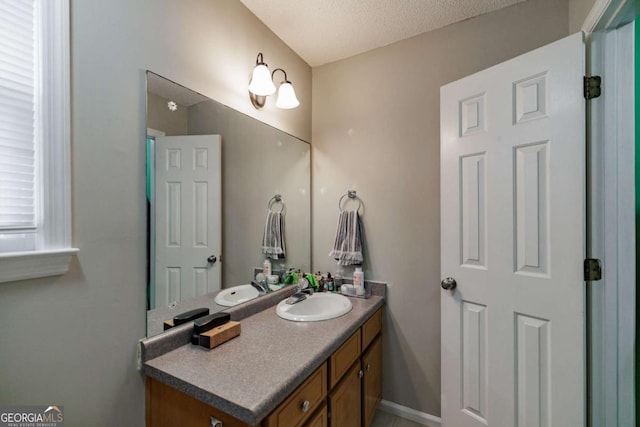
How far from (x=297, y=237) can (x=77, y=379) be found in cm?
133

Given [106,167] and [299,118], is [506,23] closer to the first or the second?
[299,118]

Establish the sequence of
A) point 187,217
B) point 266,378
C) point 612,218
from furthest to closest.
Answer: point 187,217, point 612,218, point 266,378

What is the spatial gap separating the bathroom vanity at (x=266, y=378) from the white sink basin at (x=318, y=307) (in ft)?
0.15

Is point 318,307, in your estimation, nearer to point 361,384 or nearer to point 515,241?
point 361,384

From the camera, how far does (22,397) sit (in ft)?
2.45

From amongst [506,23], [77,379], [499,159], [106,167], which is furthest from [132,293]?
[506,23]

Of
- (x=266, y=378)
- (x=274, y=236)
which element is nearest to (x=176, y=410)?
(x=266, y=378)

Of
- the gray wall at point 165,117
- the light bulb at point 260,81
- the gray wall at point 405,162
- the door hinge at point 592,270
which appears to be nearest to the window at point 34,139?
the gray wall at point 165,117

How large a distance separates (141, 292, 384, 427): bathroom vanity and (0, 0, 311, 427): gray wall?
5.0 inches

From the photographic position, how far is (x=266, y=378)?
2.91 feet

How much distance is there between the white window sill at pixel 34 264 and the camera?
0.70m

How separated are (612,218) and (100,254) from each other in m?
1.92

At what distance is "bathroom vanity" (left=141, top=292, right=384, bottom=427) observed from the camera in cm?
82

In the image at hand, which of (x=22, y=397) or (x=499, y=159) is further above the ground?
(x=499, y=159)
